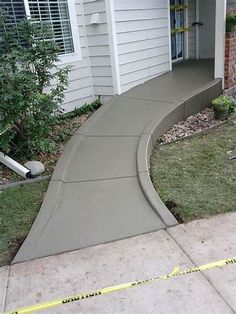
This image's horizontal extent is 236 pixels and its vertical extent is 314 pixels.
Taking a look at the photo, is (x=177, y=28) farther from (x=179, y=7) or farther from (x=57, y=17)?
(x=57, y=17)

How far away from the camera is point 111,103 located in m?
6.11

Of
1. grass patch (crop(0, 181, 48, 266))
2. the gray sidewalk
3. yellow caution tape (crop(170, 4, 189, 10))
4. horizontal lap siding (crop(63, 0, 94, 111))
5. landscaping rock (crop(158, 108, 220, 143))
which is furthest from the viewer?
yellow caution tape (crop(170, 4, 189, 10))

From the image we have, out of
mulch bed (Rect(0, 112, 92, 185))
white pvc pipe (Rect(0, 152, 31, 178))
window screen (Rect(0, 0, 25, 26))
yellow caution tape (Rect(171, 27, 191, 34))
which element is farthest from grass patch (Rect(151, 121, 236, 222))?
yellow caution tape (Rect(171, 27, 191, 34))

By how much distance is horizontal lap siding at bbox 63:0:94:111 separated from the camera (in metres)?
6.06

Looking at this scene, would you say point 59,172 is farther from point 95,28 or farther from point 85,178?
point 95,28

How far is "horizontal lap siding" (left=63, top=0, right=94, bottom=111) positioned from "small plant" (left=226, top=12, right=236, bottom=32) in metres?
2.63

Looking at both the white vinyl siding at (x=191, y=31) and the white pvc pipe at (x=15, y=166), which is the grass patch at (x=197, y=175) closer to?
the white pvc pipe at (x=15, y=166)

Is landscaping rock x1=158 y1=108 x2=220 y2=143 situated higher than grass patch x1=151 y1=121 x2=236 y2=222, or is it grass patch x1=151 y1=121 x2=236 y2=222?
landscaping rock x1=158 y1=108 x2=220 y2=143

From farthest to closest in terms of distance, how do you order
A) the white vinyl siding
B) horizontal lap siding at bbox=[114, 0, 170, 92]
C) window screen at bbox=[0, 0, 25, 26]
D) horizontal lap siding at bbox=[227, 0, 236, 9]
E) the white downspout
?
the white vinyl siding < horizontal lap siding at bbox=[227, 0, 236, 9] < the white downspout < horizontal lap siding at bbox=[114, 0, 170, 92] < window screen at bbox=[0, 0, 25, 26]

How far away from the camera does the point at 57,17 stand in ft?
18.9

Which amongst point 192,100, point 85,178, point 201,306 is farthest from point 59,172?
point 192,100

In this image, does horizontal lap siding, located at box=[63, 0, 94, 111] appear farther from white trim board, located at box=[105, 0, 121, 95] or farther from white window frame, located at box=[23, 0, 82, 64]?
white trim board, located at box=[105, 0, 121, 95]

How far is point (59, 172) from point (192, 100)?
9.32 feet

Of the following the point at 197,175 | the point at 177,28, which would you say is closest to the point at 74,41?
the point at 197,175
